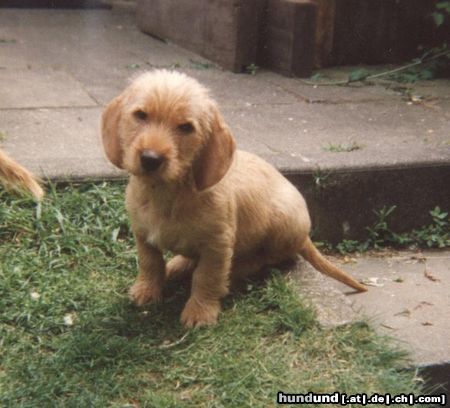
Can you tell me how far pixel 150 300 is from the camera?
3.18m

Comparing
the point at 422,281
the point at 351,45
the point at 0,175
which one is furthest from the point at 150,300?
the point at 351,45

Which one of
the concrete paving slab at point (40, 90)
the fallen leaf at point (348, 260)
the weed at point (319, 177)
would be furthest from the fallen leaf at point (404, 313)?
the concrete paving slab at point (40, 90)

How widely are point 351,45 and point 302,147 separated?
2632 mm

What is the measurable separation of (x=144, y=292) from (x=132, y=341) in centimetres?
33

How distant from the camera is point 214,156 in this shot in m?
2.86

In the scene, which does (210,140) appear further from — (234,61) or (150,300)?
(234,61)

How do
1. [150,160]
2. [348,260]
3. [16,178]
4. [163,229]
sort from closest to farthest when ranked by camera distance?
1. [150,160]
2. [163,229]
3. [16,178]
4. [348,260]

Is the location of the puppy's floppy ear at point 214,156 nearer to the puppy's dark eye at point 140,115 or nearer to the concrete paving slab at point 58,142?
the puppy's dark eye at point 140,115

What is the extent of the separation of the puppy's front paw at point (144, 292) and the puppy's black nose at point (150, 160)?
676 mm

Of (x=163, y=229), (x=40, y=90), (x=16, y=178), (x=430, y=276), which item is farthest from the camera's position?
(x=40, y=90)

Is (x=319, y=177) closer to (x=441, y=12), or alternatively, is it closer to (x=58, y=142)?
(x=58, y=142)

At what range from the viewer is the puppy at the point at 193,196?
8.91ft

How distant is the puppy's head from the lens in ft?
8.80

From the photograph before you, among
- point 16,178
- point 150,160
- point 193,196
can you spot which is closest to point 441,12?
point 16,178
